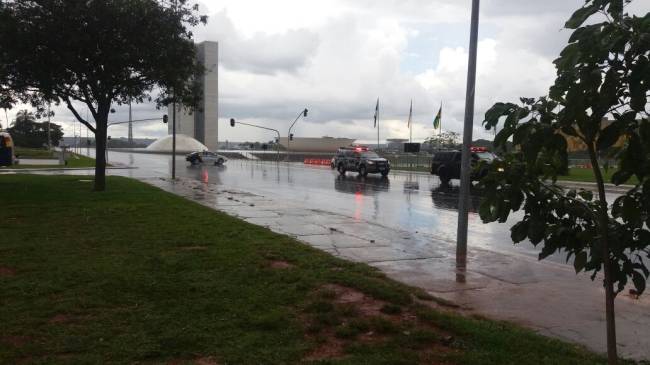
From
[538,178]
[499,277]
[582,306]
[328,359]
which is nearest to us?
[538,178]

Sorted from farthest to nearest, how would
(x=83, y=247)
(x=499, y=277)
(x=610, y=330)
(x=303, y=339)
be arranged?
(x=83, y=247) < (x=499, y=277) < (x=303, y=339) < (x=610, y=330)

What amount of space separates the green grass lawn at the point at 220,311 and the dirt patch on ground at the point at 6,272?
4 centimetres

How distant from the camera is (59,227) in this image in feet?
35.4

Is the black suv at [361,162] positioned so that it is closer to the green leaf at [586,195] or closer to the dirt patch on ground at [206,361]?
the dirt patch on ground at [206,361]

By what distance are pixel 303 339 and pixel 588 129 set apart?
2.76m

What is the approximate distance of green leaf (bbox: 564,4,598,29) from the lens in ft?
8.87

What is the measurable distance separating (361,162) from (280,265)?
29.8m

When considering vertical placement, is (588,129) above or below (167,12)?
below

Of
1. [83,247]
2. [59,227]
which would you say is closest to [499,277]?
[83,247]

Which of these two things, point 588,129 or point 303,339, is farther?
point 303,339

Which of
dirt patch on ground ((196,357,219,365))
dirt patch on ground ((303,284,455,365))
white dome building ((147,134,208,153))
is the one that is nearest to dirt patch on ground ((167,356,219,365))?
dirt patch on ground ((196,357,219,365))

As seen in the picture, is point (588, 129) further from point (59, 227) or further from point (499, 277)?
point (59, 227)

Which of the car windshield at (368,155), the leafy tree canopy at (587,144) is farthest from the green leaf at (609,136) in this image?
the car windshield at (368,155)

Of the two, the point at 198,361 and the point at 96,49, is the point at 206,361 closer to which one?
the point at 198,361
